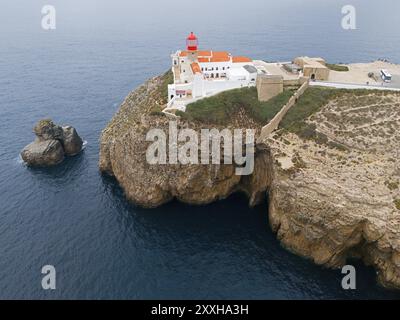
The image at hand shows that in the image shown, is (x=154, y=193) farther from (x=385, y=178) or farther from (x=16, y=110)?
(x=16, y=110)

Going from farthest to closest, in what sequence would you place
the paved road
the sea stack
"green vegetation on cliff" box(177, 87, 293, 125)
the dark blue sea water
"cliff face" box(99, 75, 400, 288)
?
Answer: the sea stack → the paved road → "green vegetation on cliff" box(177, 87, 293, 125) → "cliff face" box(99, 75, 400, 288) → the dark blue sea water

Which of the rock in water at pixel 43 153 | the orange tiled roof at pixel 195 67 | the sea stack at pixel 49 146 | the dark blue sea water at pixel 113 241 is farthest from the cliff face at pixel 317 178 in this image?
the rock in water at pixel 43 153

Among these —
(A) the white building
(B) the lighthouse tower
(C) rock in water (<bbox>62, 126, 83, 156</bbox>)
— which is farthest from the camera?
(C) rock in water (<bbox>62, 126, 83, 156</bbox>)

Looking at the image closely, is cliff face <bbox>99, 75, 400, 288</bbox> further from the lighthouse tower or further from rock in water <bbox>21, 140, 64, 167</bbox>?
rock in water <bbox>21, 140, 64, 167</bbox>

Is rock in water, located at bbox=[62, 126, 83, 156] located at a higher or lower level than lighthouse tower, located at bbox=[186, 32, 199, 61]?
lower

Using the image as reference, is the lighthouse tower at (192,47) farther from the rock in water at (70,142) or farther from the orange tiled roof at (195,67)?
the rock in water at (70,142)

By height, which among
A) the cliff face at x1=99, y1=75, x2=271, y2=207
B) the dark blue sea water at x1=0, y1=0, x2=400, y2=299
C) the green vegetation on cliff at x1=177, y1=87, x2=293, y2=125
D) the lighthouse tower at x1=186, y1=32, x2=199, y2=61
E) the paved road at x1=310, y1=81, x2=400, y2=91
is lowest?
the dark blue sea water at x1=0, y1=0, x2=400, y2=299

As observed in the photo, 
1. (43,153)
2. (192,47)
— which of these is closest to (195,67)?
(192,47)

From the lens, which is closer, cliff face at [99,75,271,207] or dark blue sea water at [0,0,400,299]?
dark blue sea water at [0,0,400,299]

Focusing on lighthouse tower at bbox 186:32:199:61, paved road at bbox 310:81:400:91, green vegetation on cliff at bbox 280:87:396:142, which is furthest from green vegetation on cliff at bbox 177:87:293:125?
lighthouse tower at bbox 186:32:199:61
